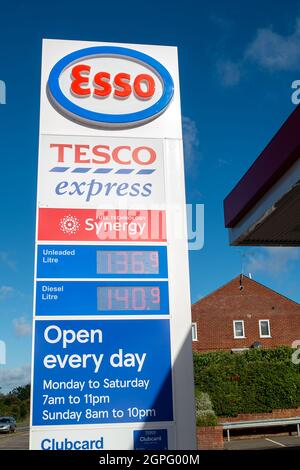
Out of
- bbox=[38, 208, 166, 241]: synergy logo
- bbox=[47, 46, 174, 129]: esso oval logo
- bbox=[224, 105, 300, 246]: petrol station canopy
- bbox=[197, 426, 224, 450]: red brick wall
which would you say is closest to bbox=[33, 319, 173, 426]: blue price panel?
bbox=[38, 208, 166, 241]: synergy logo

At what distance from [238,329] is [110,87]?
106 feet

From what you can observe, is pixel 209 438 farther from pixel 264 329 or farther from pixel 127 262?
pixel 264 329

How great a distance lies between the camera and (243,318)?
3919 cm

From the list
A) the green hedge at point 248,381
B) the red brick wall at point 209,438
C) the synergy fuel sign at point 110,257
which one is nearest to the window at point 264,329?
the green hedge at point 248,381

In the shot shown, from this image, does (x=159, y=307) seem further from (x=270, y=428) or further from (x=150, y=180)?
(x=270, y=428)

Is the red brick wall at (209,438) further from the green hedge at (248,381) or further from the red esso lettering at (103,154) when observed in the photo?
the red esso lettering at (103,154)

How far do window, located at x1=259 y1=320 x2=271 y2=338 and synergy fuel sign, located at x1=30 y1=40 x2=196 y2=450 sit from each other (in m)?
32.5

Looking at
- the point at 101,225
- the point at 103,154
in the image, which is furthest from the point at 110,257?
the point at 103,154

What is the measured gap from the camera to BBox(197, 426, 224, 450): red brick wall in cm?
1806

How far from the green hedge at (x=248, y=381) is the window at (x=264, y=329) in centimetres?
1174

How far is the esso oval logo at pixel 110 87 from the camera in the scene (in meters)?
8.29

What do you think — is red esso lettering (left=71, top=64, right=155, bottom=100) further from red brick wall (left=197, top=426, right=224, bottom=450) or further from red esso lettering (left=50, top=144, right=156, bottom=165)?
red brick wall (left=197, top=426, right=224, bottom=450)

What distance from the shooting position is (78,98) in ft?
27.5

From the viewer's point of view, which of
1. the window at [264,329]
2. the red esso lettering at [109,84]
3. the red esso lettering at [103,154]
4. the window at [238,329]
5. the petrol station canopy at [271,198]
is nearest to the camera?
the red esso lettering at [103,154]
